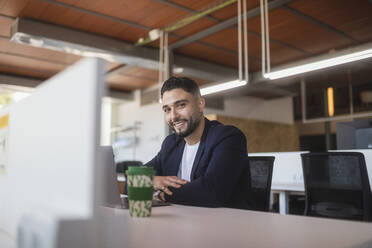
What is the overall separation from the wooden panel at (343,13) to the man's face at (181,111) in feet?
9.46

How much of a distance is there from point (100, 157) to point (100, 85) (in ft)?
0.30

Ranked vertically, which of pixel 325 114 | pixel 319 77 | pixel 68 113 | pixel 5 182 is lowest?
pixel 5 182

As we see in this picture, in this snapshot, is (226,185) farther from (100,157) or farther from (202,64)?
(202,64)

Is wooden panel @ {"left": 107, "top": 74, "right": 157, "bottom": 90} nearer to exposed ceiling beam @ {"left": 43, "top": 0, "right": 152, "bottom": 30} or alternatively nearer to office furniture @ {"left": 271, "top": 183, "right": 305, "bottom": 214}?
exposed ceiling beam @ {"left": 43, "top": 0, "right": 152, "bottom": 30}

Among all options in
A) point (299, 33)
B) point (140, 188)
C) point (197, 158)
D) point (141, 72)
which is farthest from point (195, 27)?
point (140, 188)

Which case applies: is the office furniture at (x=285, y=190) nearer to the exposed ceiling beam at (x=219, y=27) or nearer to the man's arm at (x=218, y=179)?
the man's arm at (x=218, y=179)

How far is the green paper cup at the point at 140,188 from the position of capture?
92 cm

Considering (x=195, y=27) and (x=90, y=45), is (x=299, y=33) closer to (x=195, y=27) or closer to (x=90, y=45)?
(x=195, y=27)

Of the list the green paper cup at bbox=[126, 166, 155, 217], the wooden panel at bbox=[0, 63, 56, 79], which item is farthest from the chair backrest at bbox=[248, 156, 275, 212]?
the wooden panel at bbox=[0, 63, 56, 79]

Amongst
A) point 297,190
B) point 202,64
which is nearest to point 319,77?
point 202,64

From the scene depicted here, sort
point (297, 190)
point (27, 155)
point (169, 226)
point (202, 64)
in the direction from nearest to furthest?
point (27, 155), point (169, 226), point (297, 190), point (202, 64)

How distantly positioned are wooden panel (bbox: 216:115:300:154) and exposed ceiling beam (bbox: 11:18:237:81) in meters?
2.17

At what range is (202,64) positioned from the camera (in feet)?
20.6

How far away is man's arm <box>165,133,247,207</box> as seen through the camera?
138 cm
